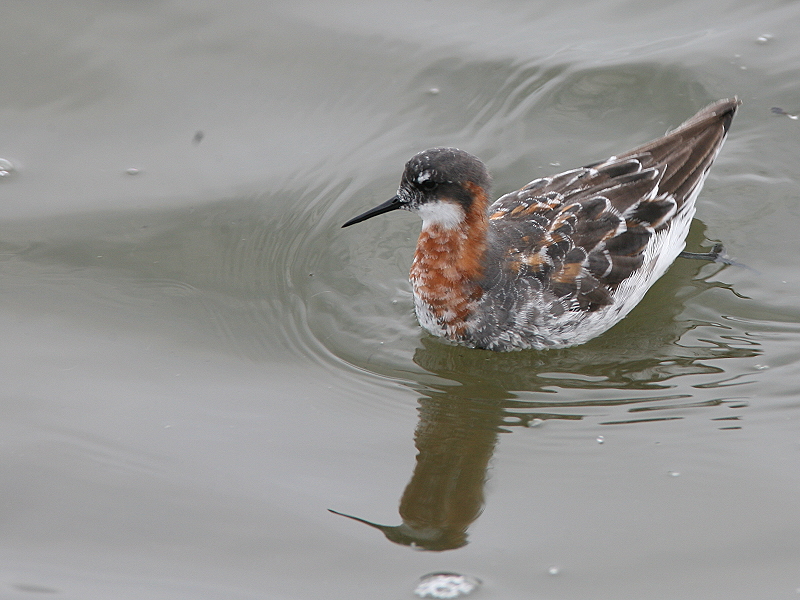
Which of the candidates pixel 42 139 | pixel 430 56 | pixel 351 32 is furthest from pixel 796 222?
pixel 42 139

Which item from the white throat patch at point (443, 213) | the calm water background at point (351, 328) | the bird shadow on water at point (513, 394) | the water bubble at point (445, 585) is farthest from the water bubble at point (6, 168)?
the water bubble at point (445, 585)

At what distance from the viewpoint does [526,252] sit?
7578mm

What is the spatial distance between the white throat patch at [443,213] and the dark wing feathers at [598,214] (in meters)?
0.43

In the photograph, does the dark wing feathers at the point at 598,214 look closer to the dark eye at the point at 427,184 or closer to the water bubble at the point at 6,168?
the dark eye at the point at 427,184

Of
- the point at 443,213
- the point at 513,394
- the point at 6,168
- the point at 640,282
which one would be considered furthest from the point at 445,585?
the point at 6,168

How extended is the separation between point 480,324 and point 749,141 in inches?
143

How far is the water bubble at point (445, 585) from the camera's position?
5.48 meters

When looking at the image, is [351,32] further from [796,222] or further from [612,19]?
[796,222]

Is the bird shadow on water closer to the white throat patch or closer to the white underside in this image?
the white underside

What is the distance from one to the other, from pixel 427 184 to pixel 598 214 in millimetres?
1422

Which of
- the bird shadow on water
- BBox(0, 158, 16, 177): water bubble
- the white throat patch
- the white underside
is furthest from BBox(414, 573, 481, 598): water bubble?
BBox(0, 158, 16, 177): water bubble

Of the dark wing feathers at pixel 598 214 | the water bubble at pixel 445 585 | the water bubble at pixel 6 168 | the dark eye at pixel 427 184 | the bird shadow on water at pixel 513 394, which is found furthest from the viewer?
the water bubble at pixel 6 168

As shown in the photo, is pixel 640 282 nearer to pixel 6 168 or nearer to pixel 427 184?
pixel 427 184

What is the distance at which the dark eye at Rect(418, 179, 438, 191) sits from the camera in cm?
716
